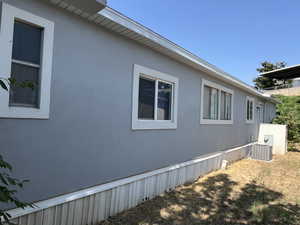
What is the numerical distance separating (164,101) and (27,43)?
2.95 m

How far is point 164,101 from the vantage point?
4676 mm

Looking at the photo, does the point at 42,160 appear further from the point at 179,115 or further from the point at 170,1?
the point at 170,1

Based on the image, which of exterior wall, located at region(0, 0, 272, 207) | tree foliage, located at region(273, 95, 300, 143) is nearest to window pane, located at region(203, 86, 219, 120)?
exterior wall, located at region(0, 0, 272, 207)

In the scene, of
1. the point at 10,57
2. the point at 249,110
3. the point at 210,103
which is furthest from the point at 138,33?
the point at 249,110

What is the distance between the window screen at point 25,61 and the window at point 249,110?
9.40 m

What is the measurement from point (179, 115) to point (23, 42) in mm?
3579

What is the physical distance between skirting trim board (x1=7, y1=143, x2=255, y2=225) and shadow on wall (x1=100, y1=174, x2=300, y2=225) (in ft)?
0.53

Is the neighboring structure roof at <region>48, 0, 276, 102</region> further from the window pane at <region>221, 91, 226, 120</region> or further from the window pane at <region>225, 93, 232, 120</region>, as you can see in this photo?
the window pane at <region>225, 93, 232, 120</region>

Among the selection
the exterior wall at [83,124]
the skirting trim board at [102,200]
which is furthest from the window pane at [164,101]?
the skirting trim board at [102,200]

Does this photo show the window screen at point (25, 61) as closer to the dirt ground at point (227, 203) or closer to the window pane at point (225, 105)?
the dirt ground at point (227, 203)

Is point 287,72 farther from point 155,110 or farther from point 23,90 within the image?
point 23,90

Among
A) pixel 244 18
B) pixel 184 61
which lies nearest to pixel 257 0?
pixel 244 18

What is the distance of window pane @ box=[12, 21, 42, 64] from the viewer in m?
2.34

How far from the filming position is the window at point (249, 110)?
9.81 meters
